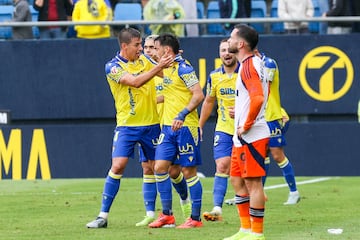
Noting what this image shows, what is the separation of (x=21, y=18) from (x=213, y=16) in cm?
362

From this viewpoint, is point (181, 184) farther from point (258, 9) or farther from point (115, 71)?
point (258, 9)

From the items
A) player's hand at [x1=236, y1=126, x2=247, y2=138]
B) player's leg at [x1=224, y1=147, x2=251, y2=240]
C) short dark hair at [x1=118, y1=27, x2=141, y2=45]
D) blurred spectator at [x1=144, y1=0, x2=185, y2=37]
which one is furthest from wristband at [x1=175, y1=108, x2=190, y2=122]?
blurred spectator at [x1=144, y1=0, x2=185, y2=37]

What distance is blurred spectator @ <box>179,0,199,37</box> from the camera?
19234 millimetres

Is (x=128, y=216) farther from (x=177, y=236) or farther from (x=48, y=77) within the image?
(x=48, y=77)

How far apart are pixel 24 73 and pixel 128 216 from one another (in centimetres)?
739

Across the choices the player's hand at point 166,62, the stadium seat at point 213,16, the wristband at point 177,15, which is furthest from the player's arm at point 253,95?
the stadium seat at point 213,16

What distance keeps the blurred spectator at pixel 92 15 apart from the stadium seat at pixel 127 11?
0.81 ft

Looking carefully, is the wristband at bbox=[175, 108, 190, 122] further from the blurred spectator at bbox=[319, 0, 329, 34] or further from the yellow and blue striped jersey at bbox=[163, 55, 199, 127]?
the blurred spectator at bbox=[319, 0, 329, 34]

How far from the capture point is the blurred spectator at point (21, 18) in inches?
763

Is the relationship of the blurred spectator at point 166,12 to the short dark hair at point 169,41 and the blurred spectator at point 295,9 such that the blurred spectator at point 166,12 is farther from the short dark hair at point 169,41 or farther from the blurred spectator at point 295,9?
the short dark hair at point 169,41

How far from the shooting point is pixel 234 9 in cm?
1914

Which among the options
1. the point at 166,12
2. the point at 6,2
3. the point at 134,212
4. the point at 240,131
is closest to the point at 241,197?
the point at 240,131

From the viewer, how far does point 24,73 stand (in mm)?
19953

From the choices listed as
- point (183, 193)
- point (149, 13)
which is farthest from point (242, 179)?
point (149, 13)
